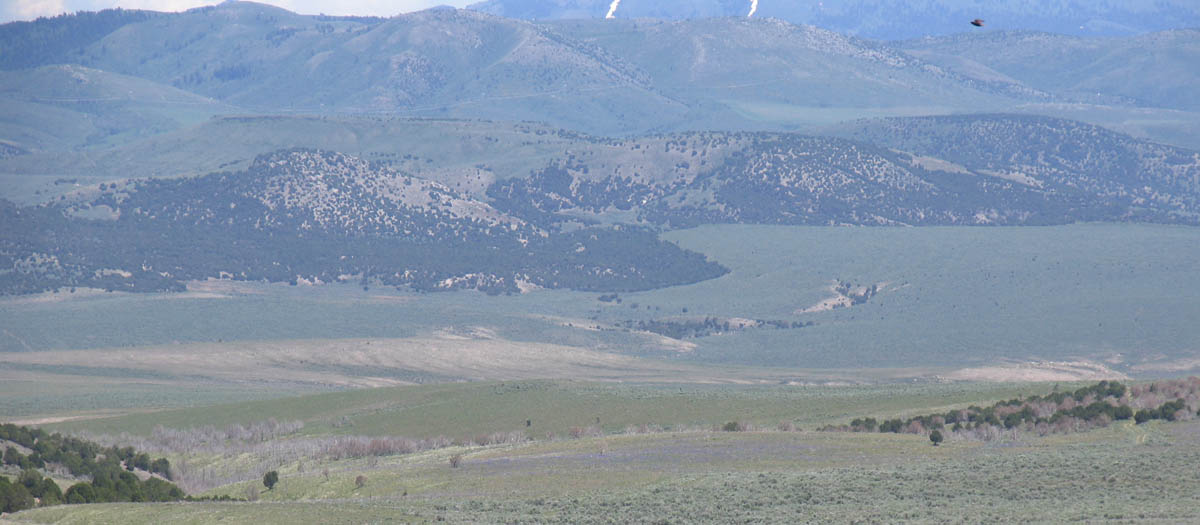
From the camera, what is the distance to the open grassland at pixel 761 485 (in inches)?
1328

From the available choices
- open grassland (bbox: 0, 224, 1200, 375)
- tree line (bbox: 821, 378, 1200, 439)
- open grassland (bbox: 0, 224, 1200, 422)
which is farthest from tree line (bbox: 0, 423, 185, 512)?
open grassland (bbox: 0, 224, 1200, 375)

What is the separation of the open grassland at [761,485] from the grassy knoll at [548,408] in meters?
10.9

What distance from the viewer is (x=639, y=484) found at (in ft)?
129

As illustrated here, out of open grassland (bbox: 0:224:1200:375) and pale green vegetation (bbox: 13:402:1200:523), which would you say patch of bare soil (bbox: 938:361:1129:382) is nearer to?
open grassland (bbox: 0:224:1200:375)

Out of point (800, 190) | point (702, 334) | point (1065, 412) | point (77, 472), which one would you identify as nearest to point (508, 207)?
point (800, 190)

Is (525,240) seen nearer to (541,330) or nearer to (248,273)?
(248,273)

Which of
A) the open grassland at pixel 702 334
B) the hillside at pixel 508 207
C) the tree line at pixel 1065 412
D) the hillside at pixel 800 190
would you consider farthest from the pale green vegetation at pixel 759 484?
the hillside at pixel 800 190

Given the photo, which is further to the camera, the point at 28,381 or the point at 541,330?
the point at 541,330

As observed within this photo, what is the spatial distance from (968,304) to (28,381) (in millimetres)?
59497

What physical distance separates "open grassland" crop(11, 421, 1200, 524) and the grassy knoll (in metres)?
10.9

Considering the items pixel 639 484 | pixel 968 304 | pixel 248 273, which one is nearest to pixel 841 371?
pixel 968 304

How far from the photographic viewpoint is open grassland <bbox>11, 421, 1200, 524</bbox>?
33.7 m

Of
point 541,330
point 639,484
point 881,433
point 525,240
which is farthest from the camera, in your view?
point 525,240

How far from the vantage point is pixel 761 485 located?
37656 millimetres
